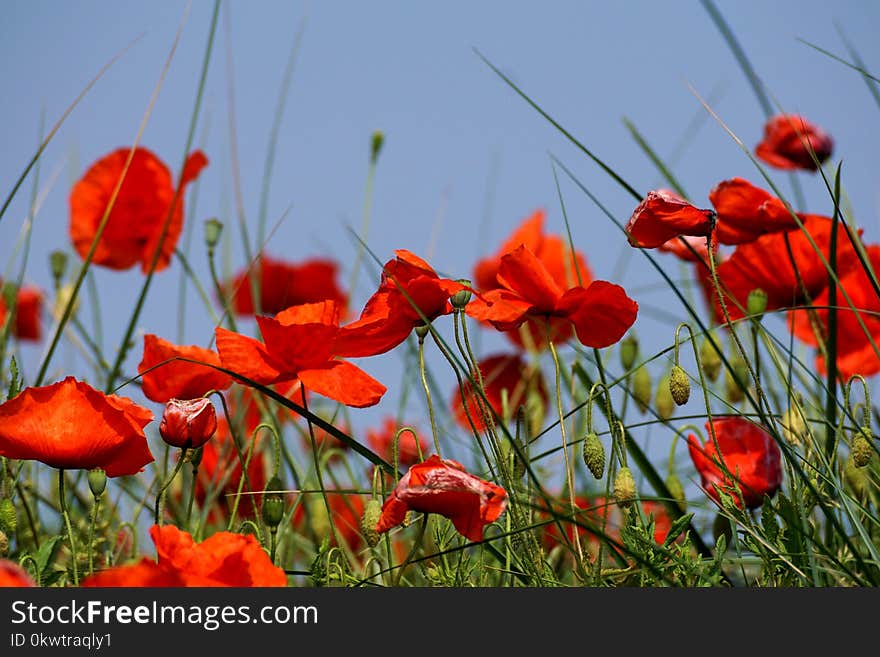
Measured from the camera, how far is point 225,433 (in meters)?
1.81

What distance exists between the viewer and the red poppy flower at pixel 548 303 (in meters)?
1.07

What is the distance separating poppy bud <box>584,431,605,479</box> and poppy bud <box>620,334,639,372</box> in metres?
0.52

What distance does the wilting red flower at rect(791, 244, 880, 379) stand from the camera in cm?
156

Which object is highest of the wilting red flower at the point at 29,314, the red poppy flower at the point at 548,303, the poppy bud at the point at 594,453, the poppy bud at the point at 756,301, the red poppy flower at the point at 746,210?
the wilting red flower at the point at 29,314

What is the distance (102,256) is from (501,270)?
0.94 meters

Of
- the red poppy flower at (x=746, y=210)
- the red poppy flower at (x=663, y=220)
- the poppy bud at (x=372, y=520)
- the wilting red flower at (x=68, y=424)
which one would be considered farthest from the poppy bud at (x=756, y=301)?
the wilting red flower at (x=68, y=424)

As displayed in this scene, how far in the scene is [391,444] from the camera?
1.78 meters

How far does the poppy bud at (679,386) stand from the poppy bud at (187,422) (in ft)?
1.25

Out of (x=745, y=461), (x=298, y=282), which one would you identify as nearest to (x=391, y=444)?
(x=745, y=461)

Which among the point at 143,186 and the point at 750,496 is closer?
the point at 750,496

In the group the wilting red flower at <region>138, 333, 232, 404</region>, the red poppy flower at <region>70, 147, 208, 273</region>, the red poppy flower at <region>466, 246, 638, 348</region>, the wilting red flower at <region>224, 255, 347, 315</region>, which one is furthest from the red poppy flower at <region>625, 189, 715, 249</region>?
the wilting red flower at <region>224, 255, 347, 315</region>

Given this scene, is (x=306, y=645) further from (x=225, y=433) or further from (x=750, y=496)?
(x=225, y=433)

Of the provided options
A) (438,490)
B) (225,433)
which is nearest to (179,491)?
(225,433)

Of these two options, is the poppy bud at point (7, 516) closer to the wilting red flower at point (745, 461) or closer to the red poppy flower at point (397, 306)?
the red poppy flower at point (397, 306)
